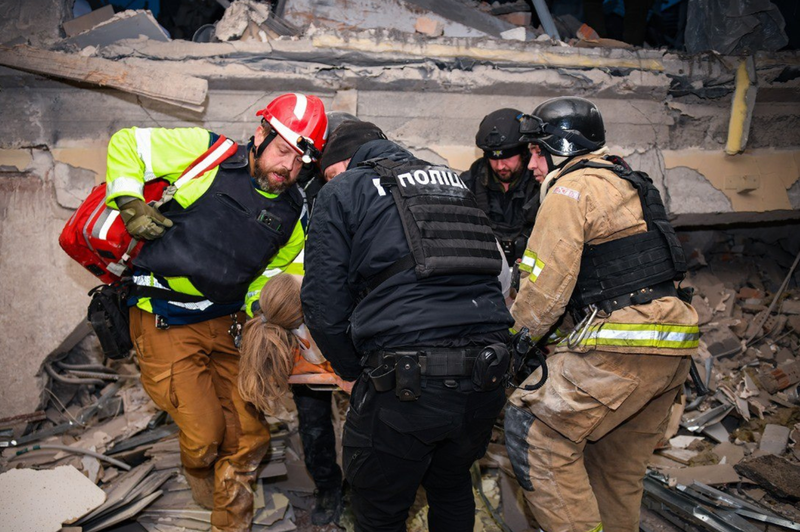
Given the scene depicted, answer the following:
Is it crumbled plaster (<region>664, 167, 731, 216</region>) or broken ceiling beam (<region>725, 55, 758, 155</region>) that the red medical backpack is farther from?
broken ceiling beam (<region>725, 55, 758, 155</region>)

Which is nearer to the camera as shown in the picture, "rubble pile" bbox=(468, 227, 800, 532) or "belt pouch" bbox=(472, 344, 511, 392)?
"belt pouch" bbox=(472, 344, 511, 392)

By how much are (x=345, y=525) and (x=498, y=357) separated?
1.63 m

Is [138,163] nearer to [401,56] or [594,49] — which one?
[401,56]

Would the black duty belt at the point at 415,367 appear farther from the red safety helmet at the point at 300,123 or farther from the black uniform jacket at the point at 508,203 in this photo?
the black uniform jacket at the point at 508,203

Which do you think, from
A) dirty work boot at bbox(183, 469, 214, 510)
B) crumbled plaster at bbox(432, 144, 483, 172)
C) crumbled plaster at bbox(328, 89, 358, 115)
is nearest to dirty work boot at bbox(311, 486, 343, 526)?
dirty work boot at bbox(183, 469, 214, 510)

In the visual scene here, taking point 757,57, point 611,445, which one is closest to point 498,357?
point 611,445

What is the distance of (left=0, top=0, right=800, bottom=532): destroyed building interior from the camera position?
11.0ft

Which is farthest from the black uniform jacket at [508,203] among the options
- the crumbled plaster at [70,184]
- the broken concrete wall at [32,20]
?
the broken concrete wall at [32,20]

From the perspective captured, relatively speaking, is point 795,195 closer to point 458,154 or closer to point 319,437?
point 458,154

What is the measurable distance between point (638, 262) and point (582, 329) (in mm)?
361

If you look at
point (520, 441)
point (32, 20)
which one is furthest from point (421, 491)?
point (32, 20)

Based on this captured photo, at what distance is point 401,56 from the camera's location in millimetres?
4215

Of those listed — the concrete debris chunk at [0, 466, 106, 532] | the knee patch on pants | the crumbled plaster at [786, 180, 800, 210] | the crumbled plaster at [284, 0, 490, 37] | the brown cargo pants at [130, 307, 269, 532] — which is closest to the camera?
the knee patch on pants

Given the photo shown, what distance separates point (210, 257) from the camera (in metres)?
2.74
